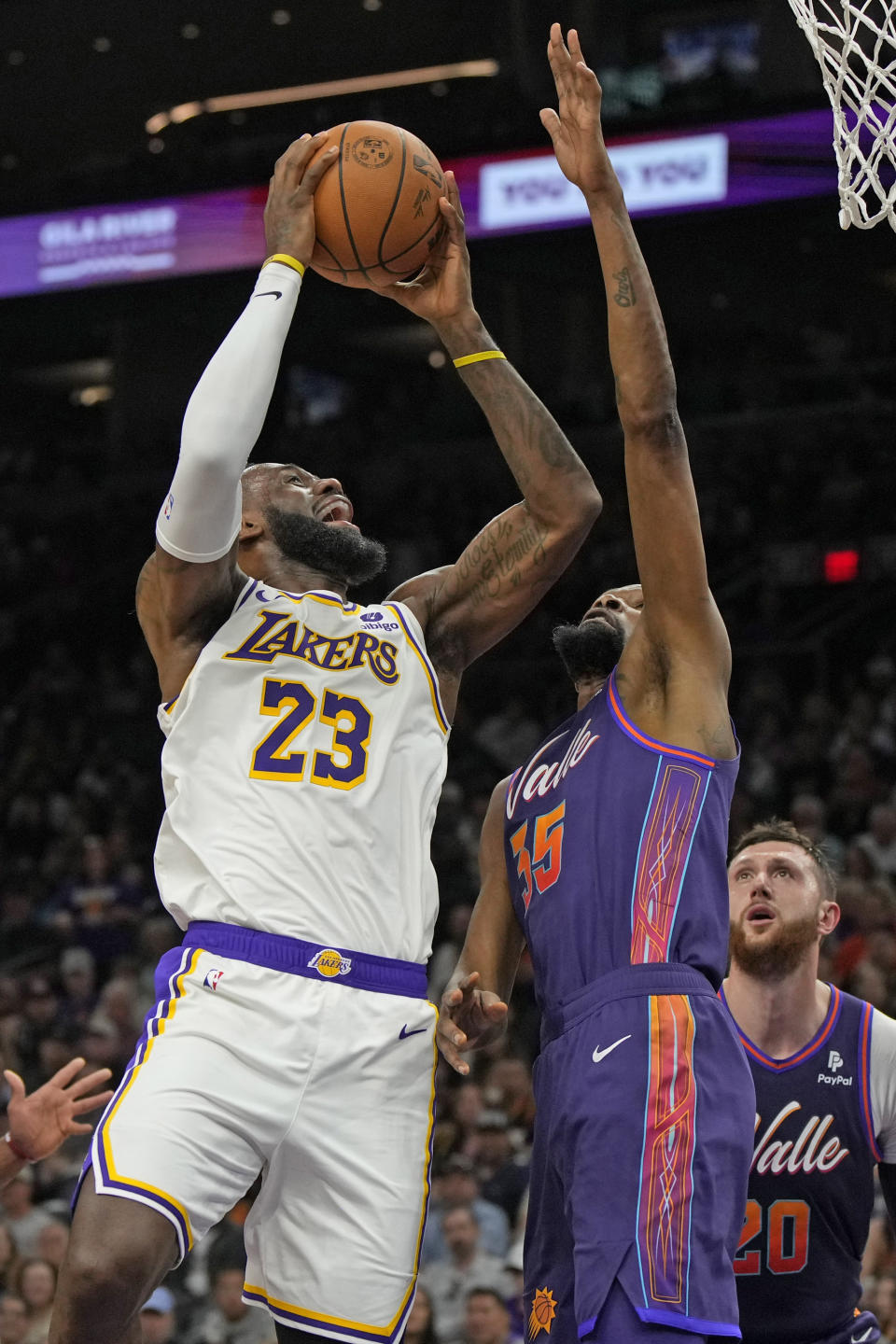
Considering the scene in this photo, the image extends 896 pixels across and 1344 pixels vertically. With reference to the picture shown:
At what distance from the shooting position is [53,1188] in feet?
27.8

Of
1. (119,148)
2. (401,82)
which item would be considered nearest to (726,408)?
(401,82)

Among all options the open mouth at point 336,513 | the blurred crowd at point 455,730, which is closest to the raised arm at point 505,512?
the open mouth at point 336,513

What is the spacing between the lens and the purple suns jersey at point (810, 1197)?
3.80 metres

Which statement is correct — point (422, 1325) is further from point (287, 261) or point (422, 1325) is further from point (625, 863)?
point (287, 261)

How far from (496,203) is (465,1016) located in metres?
9.74

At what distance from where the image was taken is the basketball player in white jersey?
Result: 2.93 meters

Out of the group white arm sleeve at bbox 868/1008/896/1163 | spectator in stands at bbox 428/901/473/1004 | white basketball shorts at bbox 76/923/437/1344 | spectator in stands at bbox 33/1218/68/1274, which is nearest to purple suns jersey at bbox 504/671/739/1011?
white basketball shorts at bbox 76/923/437/1344

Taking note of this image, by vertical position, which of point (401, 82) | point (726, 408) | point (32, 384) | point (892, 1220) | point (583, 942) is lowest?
point (892, 1220)

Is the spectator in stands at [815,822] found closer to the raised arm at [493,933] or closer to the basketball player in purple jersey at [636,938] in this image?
the raised arm at [493,933]

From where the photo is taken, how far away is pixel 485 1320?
675 centimetres

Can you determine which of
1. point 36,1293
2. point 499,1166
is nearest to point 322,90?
point 499,1166

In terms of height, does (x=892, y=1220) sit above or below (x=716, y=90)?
below

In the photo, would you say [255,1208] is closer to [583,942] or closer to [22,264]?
[583,942]

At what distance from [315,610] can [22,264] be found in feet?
35.9
